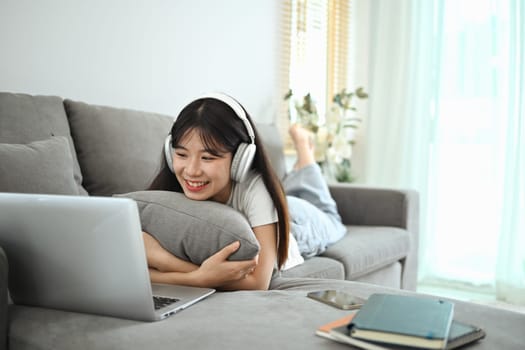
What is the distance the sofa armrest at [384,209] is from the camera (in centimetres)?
280

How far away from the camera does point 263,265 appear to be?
1.39 metres

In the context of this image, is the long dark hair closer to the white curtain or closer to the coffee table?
the coffee table

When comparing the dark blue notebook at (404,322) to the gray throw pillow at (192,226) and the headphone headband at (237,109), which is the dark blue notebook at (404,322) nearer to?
the gray throw pillow at (192,226)

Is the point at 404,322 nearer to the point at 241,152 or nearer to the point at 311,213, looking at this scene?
the point at 241,152

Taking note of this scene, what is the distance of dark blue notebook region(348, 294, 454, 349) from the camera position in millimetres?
841

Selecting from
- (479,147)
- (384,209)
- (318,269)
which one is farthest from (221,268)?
(479,147)

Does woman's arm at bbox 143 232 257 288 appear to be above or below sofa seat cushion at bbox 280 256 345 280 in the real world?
above

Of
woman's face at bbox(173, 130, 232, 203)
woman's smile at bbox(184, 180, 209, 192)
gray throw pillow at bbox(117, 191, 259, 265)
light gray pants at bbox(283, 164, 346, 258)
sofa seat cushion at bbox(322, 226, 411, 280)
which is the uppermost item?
woman's face at bbox(173, 130, 232, 203)

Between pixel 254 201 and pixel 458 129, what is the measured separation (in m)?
2.48

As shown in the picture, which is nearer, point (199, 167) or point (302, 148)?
point (199, 167)

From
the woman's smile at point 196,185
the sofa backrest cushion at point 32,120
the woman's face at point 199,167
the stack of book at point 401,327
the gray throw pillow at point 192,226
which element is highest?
the sofa backrest cushion at point 32,120

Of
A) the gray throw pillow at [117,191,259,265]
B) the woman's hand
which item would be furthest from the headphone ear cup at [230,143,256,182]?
the woman's hand

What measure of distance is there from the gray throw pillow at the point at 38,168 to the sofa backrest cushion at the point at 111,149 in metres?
0.24

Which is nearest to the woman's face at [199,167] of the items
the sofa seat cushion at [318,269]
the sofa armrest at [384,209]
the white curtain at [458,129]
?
the sofa seat cushion at [318,269]
